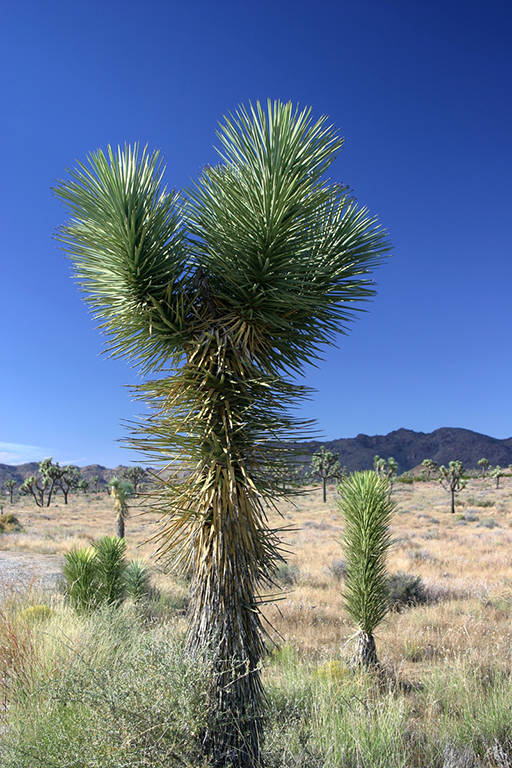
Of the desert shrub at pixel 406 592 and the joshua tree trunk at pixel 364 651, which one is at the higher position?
the joshua tree trunk at pixel 364 651

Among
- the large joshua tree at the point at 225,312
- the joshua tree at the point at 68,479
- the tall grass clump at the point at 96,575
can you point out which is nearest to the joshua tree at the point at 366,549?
the large joshua tree at the point at 225,312

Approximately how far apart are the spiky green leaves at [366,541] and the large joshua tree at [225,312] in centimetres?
295

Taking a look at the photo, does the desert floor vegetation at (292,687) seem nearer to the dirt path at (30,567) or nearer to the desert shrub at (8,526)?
the dirt path at (30,567)

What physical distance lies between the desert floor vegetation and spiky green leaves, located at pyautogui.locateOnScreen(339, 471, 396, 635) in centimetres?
76

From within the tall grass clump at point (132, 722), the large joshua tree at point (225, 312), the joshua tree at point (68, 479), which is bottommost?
the joshua tree at point (68, 479)

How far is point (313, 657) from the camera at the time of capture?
23.6 ft

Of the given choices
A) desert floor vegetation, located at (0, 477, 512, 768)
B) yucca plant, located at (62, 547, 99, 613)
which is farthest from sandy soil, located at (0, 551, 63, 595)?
yucca plant, located at (62, 547, 99, 613)

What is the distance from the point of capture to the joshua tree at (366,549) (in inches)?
236

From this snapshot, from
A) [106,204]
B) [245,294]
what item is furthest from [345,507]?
[106,204]

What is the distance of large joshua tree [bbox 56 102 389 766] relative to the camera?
296cm

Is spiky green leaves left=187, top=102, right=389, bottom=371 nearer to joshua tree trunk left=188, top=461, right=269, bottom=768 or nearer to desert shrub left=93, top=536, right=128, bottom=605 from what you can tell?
joshua tree trunk left=188, top=461, right=269, bottom=768

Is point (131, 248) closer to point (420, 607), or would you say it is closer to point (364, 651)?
point (364, 651)

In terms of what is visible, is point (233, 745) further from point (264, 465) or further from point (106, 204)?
point (106, 204)

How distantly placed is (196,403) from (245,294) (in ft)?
2.83
